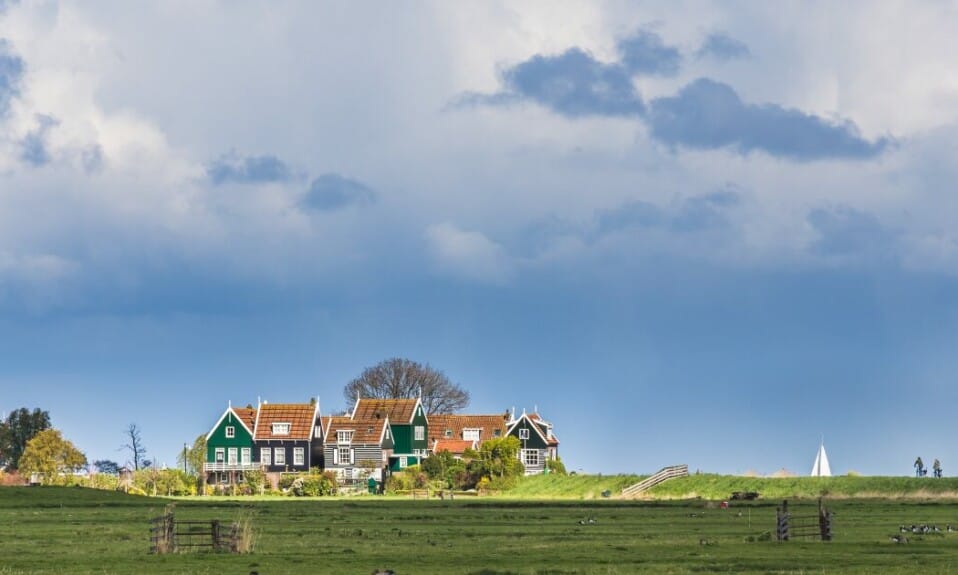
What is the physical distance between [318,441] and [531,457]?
90.2 feet

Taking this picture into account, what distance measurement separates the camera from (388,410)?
A: 17962 cm

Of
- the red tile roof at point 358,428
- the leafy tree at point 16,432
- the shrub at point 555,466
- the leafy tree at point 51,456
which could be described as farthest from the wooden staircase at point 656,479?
the leafy tree at point 16,432

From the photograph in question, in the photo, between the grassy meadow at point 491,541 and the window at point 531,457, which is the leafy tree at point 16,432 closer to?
the window at point 531,457

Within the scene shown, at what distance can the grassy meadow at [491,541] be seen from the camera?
52875 millimetres

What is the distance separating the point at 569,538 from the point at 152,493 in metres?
90.4

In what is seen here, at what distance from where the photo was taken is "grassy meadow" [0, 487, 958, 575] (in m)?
52.9

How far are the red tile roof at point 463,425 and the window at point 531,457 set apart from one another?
3805 millimetres

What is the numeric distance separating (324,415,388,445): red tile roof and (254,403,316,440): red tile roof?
3.98 m

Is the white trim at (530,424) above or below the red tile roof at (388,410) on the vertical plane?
below

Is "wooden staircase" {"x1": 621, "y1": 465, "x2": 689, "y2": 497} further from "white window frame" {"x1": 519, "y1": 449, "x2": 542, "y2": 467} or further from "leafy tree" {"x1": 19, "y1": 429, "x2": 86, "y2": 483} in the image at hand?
"leafy tree" {"x1": 19, "y1": 429, "x2": 86, "y2": 483}

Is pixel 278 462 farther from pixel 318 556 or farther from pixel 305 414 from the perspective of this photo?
pixel 318 556

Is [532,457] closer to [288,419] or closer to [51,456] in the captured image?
[288,419]

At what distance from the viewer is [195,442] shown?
173m

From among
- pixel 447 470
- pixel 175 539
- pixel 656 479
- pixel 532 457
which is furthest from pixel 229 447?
pixel 175 539
